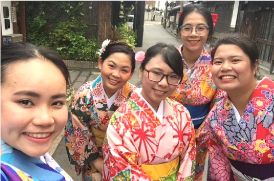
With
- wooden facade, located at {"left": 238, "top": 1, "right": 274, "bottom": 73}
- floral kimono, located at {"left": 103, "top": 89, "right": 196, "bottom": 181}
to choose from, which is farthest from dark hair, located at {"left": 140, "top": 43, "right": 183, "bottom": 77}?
wooden facade, located at {"left": 238, "top": 1, "right": 274, "bottom": 73}

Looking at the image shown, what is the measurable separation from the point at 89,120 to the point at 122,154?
2.12 feet

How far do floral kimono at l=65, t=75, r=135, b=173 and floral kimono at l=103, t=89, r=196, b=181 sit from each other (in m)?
0.41

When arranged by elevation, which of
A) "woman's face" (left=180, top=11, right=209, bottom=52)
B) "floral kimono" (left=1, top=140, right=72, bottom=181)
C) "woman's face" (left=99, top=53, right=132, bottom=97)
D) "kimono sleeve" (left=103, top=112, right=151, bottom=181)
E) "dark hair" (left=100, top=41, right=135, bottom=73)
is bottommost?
"kimono sleeve" (left=103, top=112, right=151, bottom=181)

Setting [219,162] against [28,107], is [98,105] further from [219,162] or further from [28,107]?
[28,107]

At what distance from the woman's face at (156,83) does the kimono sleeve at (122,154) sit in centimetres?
23

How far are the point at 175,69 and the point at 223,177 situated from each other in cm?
100

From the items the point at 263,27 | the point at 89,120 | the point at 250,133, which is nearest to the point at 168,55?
the point at 250,133

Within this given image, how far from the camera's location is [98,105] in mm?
2369

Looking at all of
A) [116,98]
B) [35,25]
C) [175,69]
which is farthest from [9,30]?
[175,69]

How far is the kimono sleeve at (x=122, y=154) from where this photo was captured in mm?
1834

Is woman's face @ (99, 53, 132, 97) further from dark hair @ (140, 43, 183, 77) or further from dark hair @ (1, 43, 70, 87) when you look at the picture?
dark hair @ (1, 43, 70, 87)

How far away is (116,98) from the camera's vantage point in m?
2.42

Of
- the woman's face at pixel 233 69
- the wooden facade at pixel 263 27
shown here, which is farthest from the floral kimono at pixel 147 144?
the wooden facade at pixel 263 27

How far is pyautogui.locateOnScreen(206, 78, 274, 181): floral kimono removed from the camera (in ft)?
6.43
